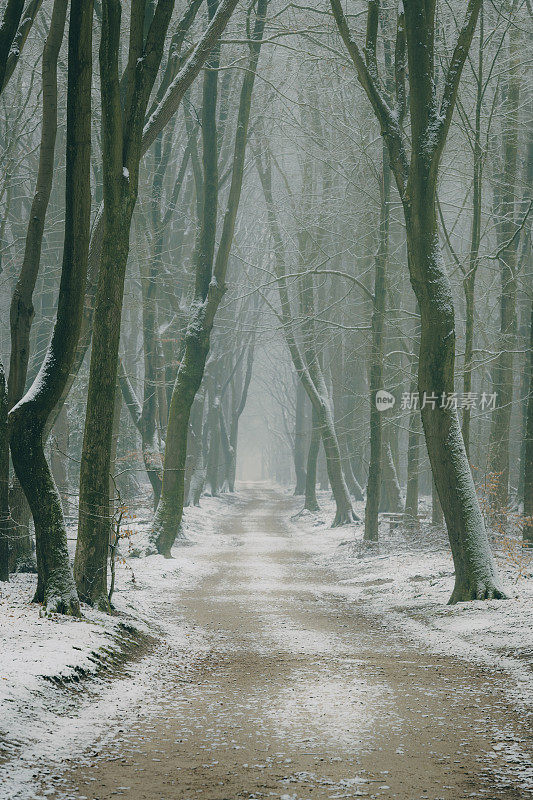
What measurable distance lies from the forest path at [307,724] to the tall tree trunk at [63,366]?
4.98 ft

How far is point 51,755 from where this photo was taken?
4.08m

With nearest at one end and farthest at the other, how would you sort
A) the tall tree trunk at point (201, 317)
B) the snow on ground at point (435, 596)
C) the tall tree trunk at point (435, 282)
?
the snow on ground at point (435, 596) → the tall tree trunk at point (435, 282) → the tall tree trunk at point (201, 317)

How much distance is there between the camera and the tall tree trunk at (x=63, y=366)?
7375 mm

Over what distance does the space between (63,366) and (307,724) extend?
4.45 metres

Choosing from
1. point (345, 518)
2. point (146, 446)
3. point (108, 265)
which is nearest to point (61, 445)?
point (146, 446)

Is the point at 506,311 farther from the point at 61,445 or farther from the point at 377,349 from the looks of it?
the point at 61,445

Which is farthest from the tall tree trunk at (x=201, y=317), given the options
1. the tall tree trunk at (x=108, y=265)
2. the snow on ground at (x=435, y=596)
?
the tall tree trunk at (x=108, y=265)

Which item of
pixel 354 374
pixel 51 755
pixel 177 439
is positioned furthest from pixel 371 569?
pixel 354 374

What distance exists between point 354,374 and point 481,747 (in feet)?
75.6

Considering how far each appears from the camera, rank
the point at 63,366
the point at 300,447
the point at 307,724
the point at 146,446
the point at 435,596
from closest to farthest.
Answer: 1. the point at 307,724
2. the point at 63,366
3. the point at 435,596
4. the point at 146,446
5. the point at 300,447

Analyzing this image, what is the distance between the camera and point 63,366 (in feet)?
25.0

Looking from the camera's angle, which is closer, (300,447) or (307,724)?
(307,724)

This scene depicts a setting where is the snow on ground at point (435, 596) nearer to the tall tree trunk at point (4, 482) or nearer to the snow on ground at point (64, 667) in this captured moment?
the snow on ground at point (64, 667)

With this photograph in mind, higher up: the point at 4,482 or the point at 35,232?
the point at 35,232
